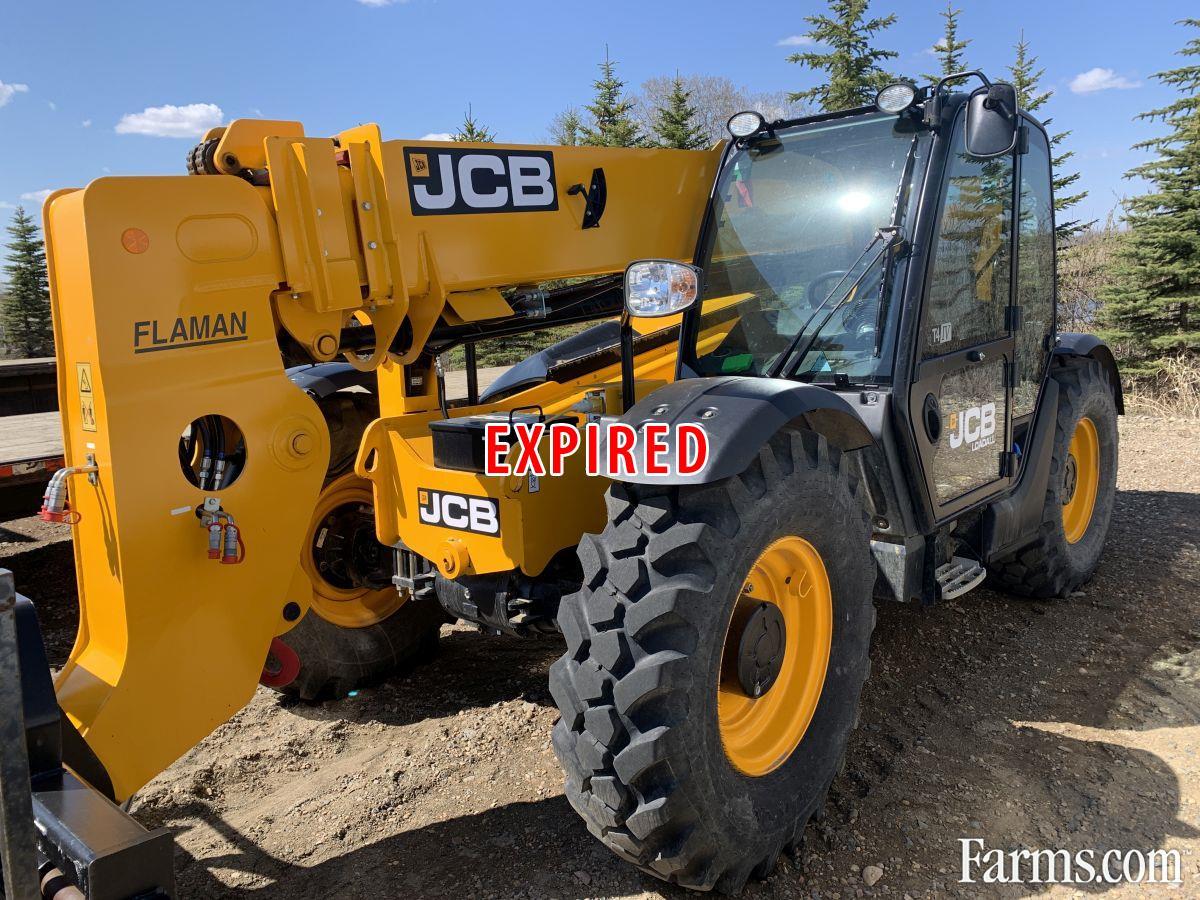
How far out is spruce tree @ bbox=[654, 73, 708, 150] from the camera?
20234mm

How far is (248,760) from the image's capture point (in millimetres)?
3656

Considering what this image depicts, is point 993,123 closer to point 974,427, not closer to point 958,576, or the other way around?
point 974,427

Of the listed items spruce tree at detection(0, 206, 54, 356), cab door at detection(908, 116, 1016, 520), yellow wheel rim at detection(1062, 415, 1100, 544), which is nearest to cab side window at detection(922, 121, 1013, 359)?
cab door at detection(908, 116, 1016, 520)

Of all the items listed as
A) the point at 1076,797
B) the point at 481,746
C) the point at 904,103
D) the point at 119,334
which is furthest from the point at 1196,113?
the point at 119,334

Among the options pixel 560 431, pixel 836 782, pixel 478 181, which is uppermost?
pixel 478 181

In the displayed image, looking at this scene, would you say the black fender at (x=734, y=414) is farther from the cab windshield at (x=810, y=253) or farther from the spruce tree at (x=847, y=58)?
the spruce tree at (x=847, y=58)

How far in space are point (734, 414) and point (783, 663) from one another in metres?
0.95

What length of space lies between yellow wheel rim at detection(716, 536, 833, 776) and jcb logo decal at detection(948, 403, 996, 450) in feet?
3.74

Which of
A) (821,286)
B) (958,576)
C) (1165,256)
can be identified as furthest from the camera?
(1165,256)

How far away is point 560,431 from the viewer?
298cm

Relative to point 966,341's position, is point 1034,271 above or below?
above

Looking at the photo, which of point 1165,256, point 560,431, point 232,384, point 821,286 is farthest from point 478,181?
point 1165,256

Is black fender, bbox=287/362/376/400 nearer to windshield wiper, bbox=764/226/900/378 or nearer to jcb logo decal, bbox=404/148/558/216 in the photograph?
jcb logo decal, bbox=404/148/558/216

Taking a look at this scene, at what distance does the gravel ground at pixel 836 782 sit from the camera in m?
2.86
